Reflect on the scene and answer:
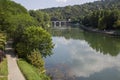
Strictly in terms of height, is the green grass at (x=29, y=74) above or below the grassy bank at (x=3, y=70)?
below

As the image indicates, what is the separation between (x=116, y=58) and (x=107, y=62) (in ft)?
17.5

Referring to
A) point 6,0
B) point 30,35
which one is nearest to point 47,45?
point 30,35

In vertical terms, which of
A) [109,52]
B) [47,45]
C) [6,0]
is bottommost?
[109,52]

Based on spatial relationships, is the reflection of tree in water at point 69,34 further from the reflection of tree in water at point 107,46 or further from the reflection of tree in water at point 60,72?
the reflection of tree in water at point 60,72

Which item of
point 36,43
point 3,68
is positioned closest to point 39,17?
point 36,43

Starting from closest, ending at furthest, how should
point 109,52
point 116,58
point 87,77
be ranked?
point 87,77
point 116,58
point 109,52

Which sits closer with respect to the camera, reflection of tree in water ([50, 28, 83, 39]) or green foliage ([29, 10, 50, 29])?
green foliage ([29, 10, 50, 29])

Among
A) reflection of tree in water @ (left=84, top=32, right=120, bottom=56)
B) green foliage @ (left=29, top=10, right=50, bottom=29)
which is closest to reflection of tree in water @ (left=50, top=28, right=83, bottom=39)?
green foliage @ (left=29, top=10, right=50, bottom=29)

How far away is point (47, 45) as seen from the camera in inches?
1906

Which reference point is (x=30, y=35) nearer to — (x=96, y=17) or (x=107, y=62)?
(x=107, y=62)

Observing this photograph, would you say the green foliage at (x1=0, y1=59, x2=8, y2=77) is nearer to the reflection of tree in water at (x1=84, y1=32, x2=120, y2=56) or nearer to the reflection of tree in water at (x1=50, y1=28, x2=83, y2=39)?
the reflection of tree in water at (x1=84, y1=32, x2=120, y2=56)

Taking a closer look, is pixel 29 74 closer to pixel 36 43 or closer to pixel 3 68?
pixel 3 68

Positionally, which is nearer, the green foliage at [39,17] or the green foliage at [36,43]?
the green foliage at [36,43]

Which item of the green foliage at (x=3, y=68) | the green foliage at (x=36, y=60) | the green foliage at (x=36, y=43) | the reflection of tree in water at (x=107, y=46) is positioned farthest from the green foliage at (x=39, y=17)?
the green foliage at (x=3, y=68)
